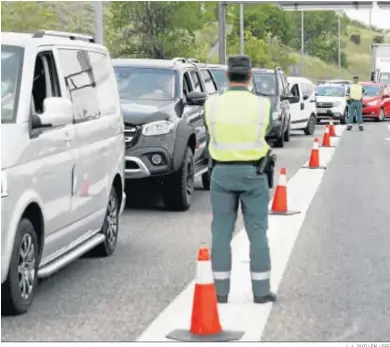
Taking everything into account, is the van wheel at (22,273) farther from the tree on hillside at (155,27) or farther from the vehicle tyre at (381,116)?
the tree on hillside at (155,27)

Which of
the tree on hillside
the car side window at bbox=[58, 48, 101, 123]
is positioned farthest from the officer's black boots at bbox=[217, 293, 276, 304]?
the tree on hillside

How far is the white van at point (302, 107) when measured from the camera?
34312 millimetres

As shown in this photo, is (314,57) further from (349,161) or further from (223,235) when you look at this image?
(223,235)

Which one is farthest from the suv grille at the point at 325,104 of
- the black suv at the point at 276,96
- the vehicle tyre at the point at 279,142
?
the vehicle tyre at the point at 279,142

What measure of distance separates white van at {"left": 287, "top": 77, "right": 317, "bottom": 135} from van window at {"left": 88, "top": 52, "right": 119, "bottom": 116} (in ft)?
75.4

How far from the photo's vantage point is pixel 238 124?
8344mm

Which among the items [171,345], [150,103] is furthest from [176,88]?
[171,345]

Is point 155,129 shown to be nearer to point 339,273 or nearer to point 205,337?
point 339,273

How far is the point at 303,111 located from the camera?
34781 millimetres

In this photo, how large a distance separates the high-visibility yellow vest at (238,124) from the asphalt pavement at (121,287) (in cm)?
120

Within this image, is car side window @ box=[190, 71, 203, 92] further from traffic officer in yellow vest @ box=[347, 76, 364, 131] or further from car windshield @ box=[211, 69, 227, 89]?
traffic officer in yellow vest @ box=[347, 76, 364, 131]

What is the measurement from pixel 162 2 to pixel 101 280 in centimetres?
5207

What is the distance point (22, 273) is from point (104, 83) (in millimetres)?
3164

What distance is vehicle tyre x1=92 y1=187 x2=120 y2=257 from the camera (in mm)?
10516
